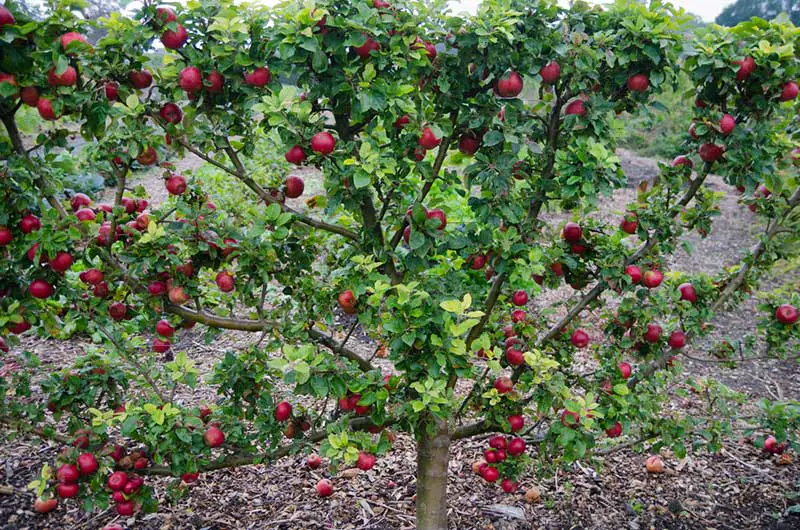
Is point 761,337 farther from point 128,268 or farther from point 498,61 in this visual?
point 128,268

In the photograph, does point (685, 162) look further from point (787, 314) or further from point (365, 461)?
point (365, 461)

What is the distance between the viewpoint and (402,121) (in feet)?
6.56

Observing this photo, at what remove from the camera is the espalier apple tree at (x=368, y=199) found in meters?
1.89

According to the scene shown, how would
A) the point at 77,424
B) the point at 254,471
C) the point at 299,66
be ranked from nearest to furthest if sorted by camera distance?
→ the point at 299,66 → the point at 77,424 → the point at 254,471

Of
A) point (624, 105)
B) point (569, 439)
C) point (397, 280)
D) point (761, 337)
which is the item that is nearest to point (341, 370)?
point (397, 280)

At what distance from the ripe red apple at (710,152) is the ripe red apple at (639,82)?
0.32 meters

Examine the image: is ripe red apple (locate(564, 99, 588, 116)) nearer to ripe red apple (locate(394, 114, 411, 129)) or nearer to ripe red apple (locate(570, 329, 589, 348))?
ripe red apple (locate(394, 114, 411, 129))

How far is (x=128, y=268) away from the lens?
6.95ft

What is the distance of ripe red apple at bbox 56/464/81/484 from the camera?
6.86 feet

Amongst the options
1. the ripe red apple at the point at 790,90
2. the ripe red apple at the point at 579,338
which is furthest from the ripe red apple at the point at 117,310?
the ripe red apple at the point at 790,90

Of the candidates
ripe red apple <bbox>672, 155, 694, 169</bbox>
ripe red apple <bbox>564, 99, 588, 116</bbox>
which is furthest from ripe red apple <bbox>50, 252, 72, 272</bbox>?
ripe red apple <bbox>672, 155, 694, 169</bbox>

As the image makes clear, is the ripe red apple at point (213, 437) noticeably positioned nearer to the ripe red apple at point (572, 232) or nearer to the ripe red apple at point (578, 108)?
the ripe red apple at point (572, 232)

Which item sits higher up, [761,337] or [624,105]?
[761,337]

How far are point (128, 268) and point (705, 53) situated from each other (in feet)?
6.76
